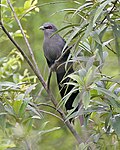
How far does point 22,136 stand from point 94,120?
11.0 inches

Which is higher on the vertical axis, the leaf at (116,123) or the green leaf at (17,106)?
the green leaf at (17,106)

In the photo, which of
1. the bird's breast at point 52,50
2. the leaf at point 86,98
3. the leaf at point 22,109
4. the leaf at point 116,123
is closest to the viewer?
the leaf at point 86,98

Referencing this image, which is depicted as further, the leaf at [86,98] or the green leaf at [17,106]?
the green leaf at [17,106]

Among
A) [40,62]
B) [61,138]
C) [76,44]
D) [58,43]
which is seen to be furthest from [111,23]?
[40,62]

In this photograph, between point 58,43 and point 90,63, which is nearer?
point 90,63

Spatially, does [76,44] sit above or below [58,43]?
above

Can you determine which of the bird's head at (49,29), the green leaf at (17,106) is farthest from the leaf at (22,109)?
the bird's head at (49,29)

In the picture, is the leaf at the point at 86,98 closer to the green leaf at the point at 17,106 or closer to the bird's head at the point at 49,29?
the green leaf at the point at 17,106

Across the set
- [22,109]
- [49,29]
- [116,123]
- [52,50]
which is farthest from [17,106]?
[49,29]

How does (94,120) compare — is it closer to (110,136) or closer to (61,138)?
(110,136)

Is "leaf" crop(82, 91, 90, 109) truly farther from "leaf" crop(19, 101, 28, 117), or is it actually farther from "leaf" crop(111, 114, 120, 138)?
"leaf" crop(19, 101, 28, 117)

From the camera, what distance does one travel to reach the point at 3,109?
1.99 meters

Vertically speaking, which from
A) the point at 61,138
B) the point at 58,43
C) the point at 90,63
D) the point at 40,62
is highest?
the point at 90,63

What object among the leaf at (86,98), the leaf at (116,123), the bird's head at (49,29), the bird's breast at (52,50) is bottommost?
the bird's breast at (52,50)
